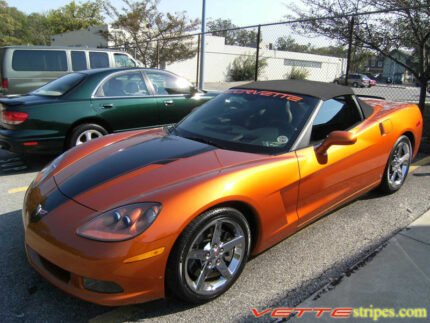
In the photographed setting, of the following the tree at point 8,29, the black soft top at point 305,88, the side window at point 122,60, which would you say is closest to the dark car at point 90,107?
the black soft top at point 305,88

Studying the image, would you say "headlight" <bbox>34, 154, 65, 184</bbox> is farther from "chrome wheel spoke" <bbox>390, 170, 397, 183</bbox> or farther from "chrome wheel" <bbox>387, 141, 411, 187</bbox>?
"chrome wheel spoke" <bbox>390, 170, 397, 183</bbox>

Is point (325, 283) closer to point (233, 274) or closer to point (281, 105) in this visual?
point (233, 274)

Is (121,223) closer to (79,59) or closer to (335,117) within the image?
(335,117)

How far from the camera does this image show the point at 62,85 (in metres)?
5.77

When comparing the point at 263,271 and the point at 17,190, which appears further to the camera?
the point at 17,190

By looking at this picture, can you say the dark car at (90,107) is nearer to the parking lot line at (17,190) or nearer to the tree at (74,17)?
the parking lot line at (17,190)

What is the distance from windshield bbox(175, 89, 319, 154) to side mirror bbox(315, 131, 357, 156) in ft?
0.76

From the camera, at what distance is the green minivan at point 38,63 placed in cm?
939

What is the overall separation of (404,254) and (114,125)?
4.38 m

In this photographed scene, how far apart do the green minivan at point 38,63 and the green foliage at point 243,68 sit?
29.9 meters

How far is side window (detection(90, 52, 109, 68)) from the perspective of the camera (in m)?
10.1

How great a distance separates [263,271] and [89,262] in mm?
1351

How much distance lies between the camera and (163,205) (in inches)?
88.7

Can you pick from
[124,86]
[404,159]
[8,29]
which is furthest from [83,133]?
[8,29]
